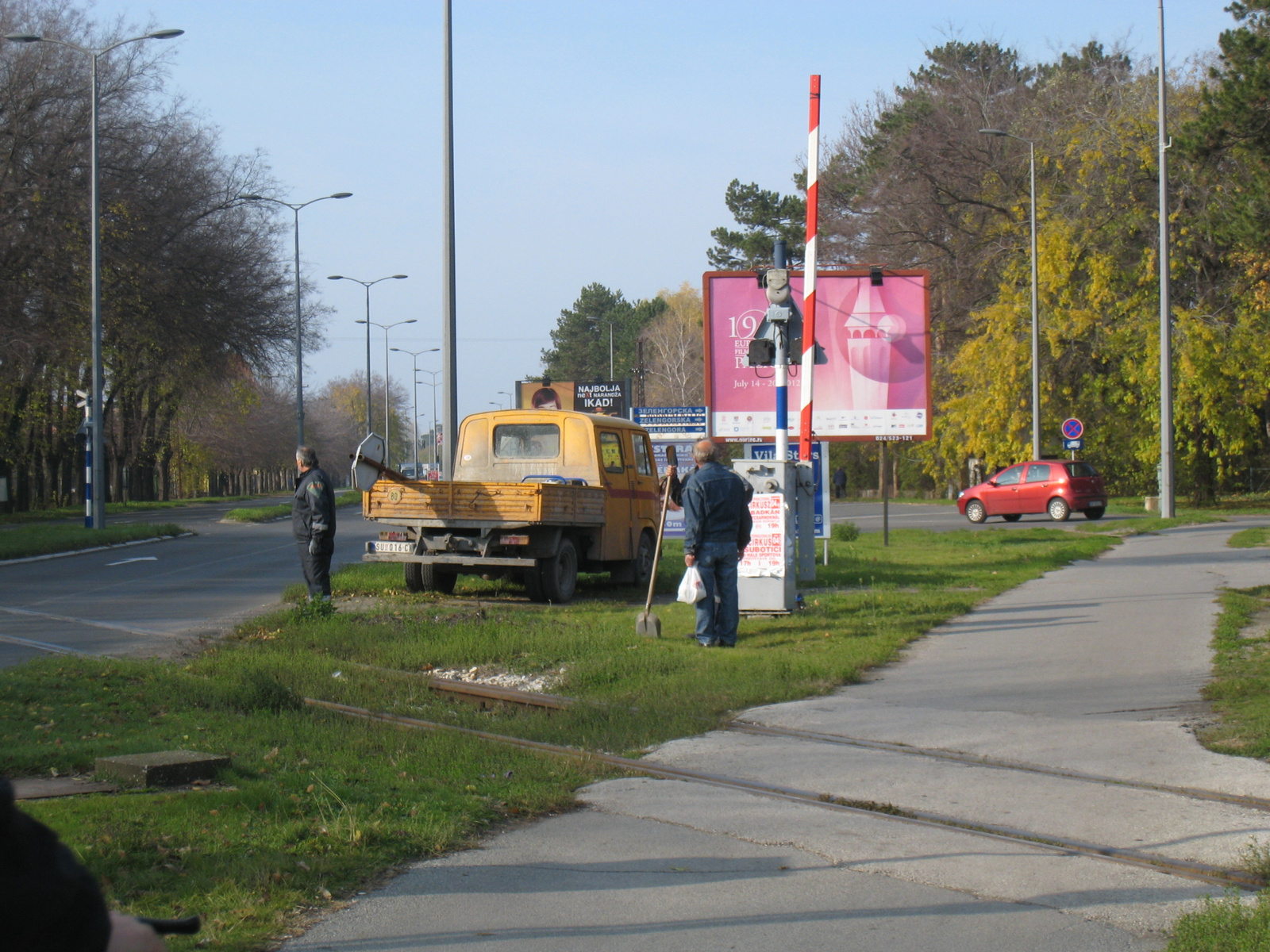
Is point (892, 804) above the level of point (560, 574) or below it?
below

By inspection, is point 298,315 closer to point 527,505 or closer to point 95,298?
point 95,298

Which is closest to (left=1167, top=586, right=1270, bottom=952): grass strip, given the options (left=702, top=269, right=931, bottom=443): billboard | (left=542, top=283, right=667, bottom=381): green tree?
(left=702, top=269, right=931, bottom=443): billboard

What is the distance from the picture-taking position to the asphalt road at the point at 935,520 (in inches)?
1236

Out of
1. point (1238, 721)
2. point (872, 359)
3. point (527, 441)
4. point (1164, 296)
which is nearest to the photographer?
point (1238, 721)

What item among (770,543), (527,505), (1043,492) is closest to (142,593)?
(527,505)

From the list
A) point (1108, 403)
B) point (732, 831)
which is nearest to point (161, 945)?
point (732, 831)

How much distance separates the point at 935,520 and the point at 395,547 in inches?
984

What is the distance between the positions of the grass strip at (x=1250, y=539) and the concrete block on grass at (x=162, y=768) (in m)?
19.6

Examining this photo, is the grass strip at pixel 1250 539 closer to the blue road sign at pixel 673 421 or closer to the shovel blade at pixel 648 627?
the blue road sign at pixel 673 421

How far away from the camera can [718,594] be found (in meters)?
10.7

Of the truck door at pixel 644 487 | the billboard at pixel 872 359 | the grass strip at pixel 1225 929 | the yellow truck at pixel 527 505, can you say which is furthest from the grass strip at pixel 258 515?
the grass strip at pixel 1225 929

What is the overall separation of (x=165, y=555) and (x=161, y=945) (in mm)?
23533

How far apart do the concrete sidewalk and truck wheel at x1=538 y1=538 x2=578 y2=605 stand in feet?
19.8

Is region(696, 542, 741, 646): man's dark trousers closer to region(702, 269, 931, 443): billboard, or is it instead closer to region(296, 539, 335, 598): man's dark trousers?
region(296, 539, 335, 598): man's dark trousers
